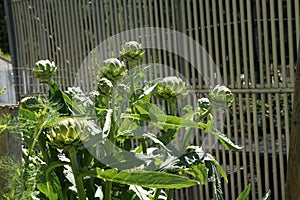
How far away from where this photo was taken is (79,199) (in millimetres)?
1592

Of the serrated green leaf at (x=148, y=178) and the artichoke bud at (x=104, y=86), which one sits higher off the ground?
the artichoke bud at (x=104, y=86)

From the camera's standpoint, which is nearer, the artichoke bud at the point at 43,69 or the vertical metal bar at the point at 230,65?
the artichoke bud at the point at 43,69

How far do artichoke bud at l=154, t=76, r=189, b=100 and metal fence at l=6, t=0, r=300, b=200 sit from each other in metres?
2.36

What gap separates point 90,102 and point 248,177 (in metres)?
2.94

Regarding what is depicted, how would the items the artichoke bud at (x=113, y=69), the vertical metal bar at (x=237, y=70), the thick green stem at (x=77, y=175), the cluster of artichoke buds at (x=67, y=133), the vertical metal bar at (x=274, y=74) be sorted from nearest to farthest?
1. the cluster of artichoke buds at (x=67, y=133)
2. the thick green stem at (x=77, y=175)
3. the artichoke bud at (x=113, y=69)
4. the vertical metal bar at (x=274, y=74)
5. the vertical metal bar at (x=237, y=70)

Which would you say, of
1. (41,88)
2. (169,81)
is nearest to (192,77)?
(41,88)

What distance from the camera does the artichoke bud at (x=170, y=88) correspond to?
179 cm

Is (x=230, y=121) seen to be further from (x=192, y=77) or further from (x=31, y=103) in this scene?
(x=31, y=103)

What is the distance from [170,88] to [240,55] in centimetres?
281

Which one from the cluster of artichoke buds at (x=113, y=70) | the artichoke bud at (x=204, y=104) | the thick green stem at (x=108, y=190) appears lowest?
the thick green stem at (x=108, y=190)

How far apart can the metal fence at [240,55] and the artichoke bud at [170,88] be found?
7.76ft

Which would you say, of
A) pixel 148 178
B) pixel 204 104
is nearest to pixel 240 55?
pixel 204 104

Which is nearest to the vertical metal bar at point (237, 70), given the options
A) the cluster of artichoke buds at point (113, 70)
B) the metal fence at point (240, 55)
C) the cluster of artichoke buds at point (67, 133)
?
the metal fence at point (240, 55)

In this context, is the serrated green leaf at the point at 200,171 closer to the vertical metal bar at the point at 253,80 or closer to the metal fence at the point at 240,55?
the metal fence at the point at 240,55
